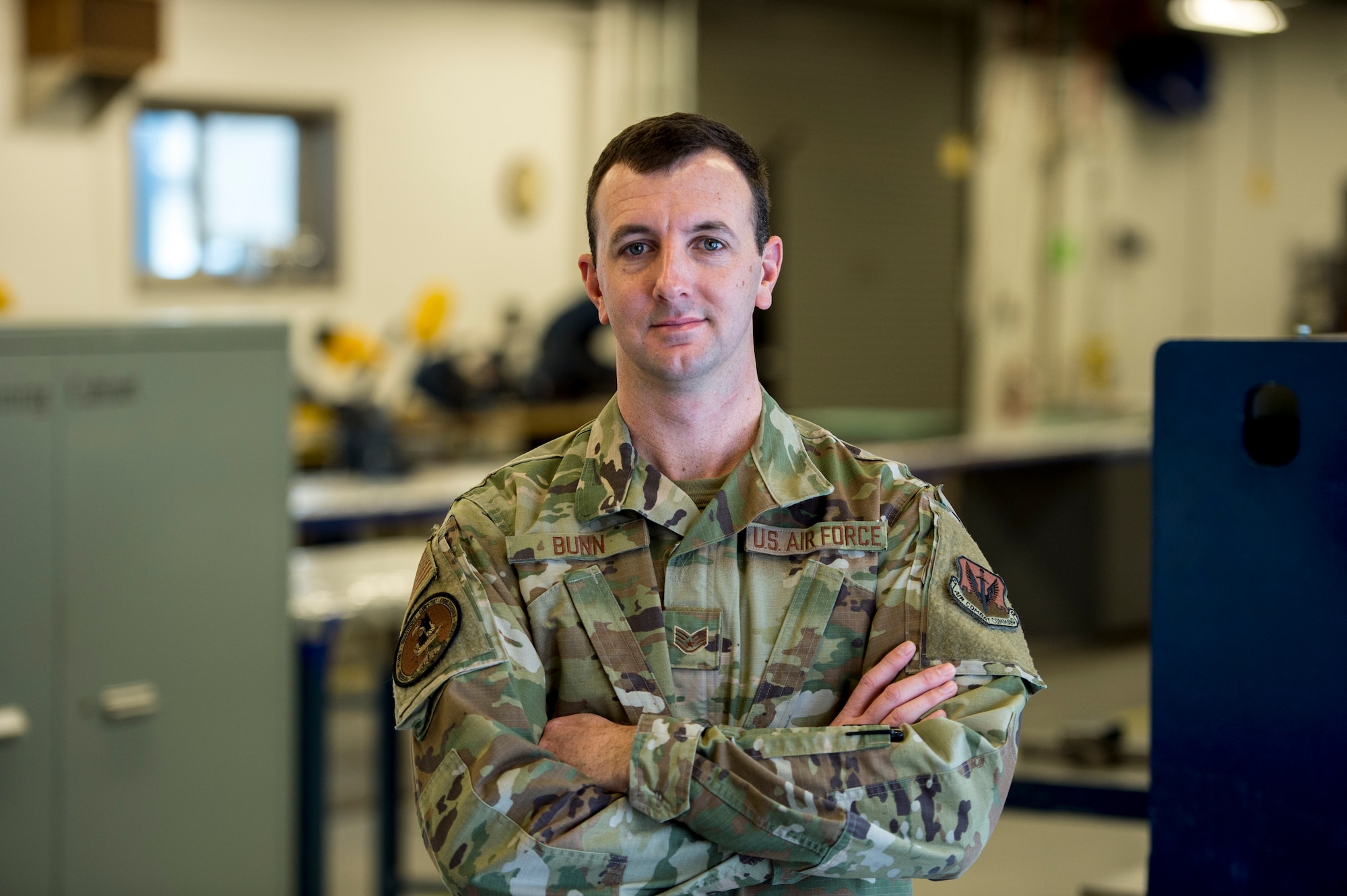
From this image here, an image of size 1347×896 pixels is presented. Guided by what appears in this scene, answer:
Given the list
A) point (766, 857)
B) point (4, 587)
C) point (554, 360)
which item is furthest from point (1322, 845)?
point (554, 360)

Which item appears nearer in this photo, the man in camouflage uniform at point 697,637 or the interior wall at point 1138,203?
the man in camouflage uniform at point 697,637

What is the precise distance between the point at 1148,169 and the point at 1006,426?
1606 millimetres

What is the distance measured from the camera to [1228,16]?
22.9ft

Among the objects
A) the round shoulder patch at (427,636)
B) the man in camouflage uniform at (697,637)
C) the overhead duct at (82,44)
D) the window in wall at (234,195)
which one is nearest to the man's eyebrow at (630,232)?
the man in camouflage uniform at (697,637)

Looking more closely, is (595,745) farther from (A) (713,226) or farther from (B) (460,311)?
(B) (460,311)

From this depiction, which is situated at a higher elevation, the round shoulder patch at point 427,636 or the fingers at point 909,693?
the round shoulder patch at point 427,636

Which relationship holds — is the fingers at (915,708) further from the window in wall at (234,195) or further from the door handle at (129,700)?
the window in wall at (234,195)

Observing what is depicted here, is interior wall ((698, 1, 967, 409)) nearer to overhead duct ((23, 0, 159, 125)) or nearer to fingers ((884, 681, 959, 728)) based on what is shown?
overhead duct ((23, 0, 159, 125))

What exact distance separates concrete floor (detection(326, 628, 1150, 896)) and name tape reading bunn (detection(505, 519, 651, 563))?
1.46 meters

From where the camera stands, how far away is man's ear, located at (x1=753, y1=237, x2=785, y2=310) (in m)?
1.52

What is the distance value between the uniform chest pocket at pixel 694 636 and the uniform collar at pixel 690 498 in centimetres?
7

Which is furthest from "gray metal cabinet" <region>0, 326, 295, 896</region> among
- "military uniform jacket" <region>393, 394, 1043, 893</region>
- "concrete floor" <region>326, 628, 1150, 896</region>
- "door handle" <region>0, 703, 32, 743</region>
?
"military uniform jacket" <region>393, 394, 1043, 893</region>

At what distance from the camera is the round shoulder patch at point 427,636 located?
1482 millimetres

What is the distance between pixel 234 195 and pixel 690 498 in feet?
16.8
